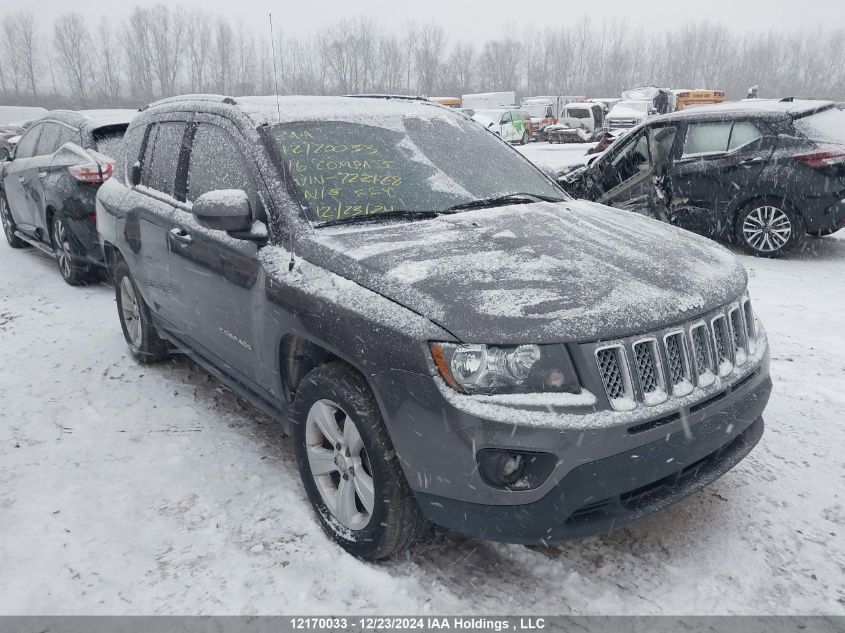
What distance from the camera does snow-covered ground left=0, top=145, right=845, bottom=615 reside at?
2.50 meters

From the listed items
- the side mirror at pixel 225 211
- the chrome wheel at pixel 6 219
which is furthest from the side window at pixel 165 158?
the chrome wheel at pixel 6 219

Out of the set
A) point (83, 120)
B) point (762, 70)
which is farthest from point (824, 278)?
point (762, 70)

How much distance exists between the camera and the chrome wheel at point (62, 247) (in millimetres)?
6898

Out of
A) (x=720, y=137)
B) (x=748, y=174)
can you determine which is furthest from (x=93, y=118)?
(x=748, y=174)

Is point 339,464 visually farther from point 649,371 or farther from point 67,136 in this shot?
point 67,136

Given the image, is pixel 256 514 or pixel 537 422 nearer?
pixel 537 422

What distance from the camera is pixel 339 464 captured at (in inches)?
107

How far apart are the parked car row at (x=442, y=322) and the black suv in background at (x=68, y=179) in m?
3.07

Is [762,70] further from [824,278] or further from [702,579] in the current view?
[702,579]

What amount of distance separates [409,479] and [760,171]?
21.4ft

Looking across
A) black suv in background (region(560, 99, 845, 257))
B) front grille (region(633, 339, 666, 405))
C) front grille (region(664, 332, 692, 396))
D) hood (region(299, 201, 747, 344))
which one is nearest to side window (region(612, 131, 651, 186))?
black suv in background (region(560, 99, 845, 257))

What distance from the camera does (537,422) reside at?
2.13m

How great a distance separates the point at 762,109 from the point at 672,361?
21.2ft

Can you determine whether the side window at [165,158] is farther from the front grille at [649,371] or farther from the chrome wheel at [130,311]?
the front grille at [649,371]
